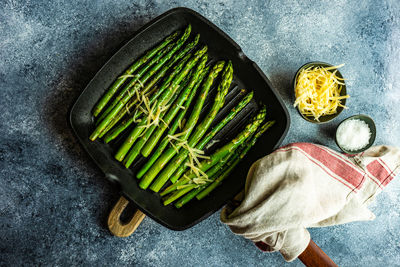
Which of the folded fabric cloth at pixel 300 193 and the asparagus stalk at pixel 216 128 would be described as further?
the asparagus stalk at pixel 216 128

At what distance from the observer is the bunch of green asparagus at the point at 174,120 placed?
2402 millimetres

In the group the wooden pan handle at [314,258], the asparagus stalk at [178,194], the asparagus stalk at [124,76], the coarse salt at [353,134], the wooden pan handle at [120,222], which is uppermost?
the coarse salt at [353,134]

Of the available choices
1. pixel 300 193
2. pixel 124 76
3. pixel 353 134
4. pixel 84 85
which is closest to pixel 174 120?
pixel 124 76

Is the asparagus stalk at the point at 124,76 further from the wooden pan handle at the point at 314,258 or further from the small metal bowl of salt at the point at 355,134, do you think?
the wooden pan handle at the point at 314,258

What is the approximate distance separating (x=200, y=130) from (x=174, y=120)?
0.24 metres

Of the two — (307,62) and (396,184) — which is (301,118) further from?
(396,184)

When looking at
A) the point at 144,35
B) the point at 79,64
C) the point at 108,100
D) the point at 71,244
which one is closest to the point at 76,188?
the point at 71,244

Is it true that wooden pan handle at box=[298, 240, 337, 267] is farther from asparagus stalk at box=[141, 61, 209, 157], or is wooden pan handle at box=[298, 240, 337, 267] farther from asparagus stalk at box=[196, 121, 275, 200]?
asparagus stalk at box=[141, 61, 209, 157]

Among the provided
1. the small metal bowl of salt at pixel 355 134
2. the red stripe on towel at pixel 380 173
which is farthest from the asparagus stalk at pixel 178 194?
the red stripe on towel at pixel 380 173

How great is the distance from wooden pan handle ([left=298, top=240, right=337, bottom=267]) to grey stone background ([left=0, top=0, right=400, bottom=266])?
40 centimetres

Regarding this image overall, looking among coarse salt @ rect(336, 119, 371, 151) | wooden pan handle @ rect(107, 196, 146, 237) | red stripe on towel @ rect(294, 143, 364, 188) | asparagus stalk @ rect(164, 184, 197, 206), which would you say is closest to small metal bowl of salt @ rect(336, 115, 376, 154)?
coarse salt @ rect(336, 119, 371, 151)

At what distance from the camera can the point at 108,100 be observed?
7.85 ft

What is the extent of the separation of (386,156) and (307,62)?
3.66 feet

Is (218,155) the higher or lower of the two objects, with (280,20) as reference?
lower
